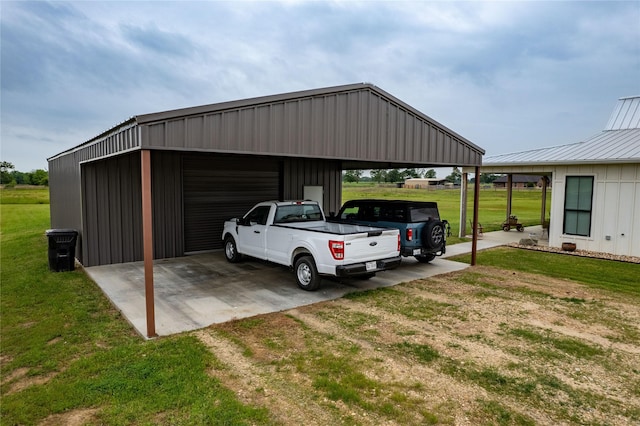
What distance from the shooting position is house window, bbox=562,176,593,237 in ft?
39.5

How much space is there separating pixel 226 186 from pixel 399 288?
6.53 m

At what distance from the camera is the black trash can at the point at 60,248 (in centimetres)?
880

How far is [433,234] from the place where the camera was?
30.0ft

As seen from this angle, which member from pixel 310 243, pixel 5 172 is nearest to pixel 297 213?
pixel 310 243

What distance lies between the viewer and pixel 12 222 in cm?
2131

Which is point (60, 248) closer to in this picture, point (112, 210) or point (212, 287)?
point (112, 210)

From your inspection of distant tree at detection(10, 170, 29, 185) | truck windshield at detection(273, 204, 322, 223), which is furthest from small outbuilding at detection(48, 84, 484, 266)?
distant tree at detection(10, 170, 29, 185)

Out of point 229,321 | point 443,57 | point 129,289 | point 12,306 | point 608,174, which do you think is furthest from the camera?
point 443,57

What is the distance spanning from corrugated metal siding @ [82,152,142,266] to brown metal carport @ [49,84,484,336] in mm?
23

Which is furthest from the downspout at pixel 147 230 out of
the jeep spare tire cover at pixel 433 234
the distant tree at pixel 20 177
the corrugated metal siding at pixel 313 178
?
the distant tree at pixel 20 177

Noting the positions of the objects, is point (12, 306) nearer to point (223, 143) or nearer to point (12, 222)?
point (223, 143)

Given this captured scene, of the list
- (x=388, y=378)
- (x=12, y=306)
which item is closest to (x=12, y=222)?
(x=12, y=306)

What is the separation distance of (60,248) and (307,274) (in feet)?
19.5

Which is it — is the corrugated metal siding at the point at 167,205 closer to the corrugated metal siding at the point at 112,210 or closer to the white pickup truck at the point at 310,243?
the corrugated metal siding at the point at 112,210
